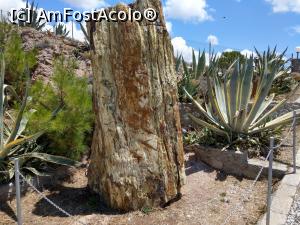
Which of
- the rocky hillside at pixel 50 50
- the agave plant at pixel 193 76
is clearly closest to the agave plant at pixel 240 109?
the agave plant at pixel 193 76

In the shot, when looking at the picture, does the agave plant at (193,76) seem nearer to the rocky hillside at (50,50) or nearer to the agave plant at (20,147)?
the rocky hillside at (50,50)

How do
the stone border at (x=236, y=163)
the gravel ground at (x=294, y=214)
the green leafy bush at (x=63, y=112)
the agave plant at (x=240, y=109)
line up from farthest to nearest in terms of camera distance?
the agave plant at (x=240, y=109) < the stone border at (x=236, y=163) < the green leafy bush at (x=63, y=112) < the gravel ground at (x=294, y=214)

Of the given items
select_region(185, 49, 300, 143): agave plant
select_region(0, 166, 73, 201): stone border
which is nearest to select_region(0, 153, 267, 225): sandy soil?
select_region(0, 166, 73, 201): stone border

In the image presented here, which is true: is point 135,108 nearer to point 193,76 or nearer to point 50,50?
point 50,50

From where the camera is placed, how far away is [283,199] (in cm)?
360

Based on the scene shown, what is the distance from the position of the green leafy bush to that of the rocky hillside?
190cm

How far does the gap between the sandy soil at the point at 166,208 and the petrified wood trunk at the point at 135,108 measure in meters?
0.16

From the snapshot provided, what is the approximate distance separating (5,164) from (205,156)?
230 cm

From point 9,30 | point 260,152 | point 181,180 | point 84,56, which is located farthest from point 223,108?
point 9,30

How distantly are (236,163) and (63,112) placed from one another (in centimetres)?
206

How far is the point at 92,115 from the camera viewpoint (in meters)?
4.20

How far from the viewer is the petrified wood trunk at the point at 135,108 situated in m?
3.31

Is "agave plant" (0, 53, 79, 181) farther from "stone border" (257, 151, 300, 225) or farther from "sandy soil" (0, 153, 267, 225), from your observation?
"stone border" (257, 151, 300, 225)

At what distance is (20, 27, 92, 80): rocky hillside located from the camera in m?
6.23
